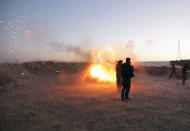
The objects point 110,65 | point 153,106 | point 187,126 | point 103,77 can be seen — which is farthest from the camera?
point 110,65

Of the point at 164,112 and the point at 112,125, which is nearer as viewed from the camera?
the point at 112,125

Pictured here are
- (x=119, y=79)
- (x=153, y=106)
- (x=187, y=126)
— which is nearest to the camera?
(x=187, y=126)

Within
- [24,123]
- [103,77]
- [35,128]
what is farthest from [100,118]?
[103,77]

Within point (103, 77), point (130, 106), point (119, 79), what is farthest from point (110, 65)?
point (130, 106)

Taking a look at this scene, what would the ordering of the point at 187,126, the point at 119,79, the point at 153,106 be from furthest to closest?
1. the point at 119,79
2. the point at 153,106
3. the point at 187,126

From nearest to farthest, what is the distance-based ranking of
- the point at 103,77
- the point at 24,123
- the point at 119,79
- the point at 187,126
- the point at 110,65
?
the point at 187,126, the point at 24,123, the point at 119,79, the point at 103,77, the point at 110,65

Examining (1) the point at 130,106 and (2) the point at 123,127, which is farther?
(1) the point at 130,106

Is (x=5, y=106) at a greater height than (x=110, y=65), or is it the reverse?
(x=110, y=65)

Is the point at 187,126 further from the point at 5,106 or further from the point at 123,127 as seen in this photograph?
the point at 5,106

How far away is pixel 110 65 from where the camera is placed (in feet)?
68.8

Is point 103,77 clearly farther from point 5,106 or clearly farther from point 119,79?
point 5,106

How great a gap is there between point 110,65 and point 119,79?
9.01m

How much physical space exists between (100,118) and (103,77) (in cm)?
1364

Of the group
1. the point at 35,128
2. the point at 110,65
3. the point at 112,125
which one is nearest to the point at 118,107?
the point at 112,125
